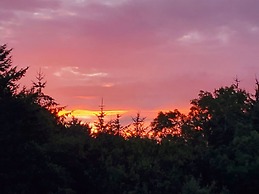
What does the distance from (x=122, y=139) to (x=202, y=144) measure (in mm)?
6094

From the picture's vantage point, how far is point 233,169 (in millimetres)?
44281

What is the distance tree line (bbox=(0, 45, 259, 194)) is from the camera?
40000mm

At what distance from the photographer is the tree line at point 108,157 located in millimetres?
40000

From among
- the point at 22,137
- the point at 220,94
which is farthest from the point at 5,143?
the point at 220,94

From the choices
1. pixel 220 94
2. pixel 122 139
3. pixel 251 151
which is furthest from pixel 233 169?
pixel 220 94

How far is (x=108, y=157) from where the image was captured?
43.8 m

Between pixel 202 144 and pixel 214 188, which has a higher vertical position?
pixel 202 144

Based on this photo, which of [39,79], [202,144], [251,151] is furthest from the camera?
[39,79]

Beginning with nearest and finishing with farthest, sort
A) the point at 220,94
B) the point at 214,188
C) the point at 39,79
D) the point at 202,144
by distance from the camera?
1. the point at 214,188
2. the point at 202,144
3. the point at 39,79
4. the point at 220,94

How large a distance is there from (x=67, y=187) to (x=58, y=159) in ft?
7.79

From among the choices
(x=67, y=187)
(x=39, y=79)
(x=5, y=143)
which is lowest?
(x=67, y=187)

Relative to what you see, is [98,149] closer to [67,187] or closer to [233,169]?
[67,187]

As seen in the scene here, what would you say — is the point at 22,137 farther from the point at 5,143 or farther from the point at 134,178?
the point at 134,178

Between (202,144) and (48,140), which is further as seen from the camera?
(202,144)
